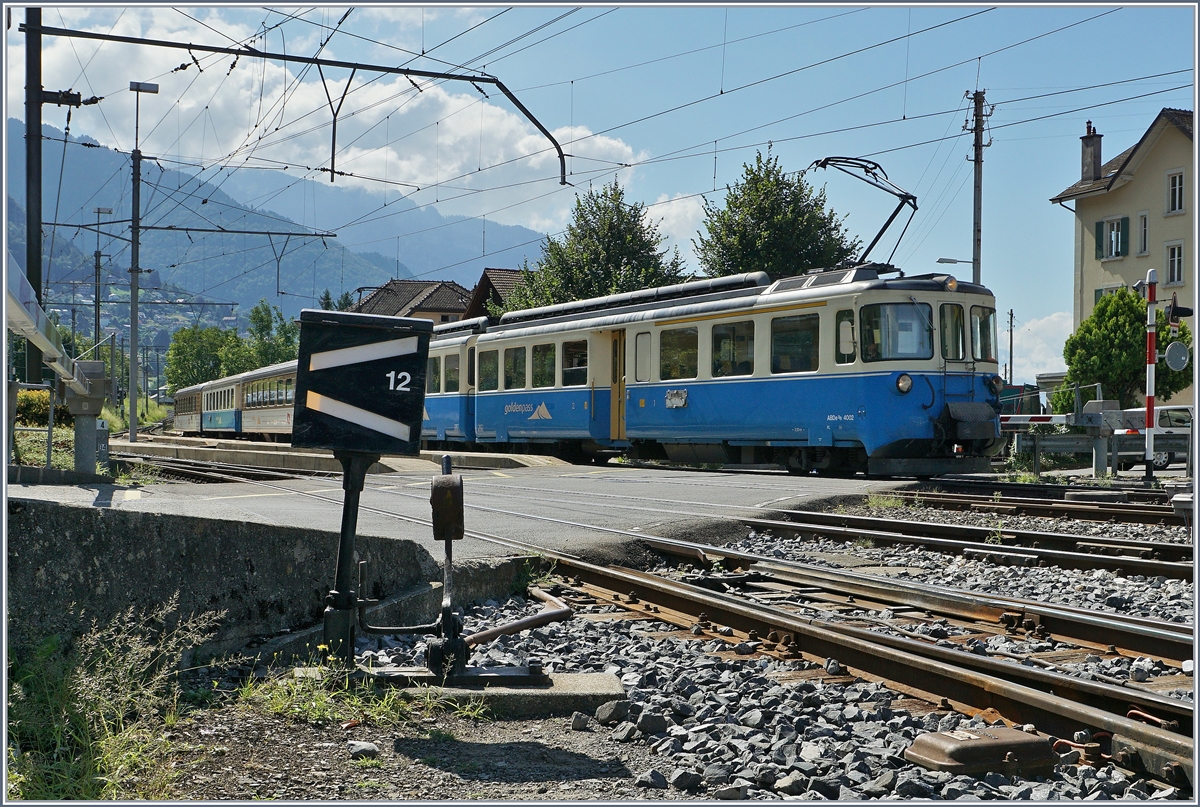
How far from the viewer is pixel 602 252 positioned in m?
40.0

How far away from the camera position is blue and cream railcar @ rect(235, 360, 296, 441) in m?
35.8

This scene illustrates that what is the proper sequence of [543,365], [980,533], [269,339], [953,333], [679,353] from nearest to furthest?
[980,533]
[953,333]
[679,353]
[543,365]
[269,339]

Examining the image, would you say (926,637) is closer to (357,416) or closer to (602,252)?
(357,416)

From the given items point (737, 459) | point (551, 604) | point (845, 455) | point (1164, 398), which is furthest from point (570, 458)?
point (1164, 398)

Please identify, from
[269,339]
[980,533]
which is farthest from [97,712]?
[269,339]

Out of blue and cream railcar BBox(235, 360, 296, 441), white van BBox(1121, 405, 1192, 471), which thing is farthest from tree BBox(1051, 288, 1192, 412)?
blue and cream railcar BBox(235, 360, 296, 441)

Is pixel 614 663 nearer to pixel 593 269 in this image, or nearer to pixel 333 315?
pixel 333 315

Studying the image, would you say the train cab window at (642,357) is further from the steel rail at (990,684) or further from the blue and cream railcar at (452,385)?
the steel rail at (990,684)

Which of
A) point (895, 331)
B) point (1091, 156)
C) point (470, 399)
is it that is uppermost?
point (1091, 156)

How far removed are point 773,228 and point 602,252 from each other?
7.01 meters

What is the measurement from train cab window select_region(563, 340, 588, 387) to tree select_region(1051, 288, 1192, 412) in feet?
65.7

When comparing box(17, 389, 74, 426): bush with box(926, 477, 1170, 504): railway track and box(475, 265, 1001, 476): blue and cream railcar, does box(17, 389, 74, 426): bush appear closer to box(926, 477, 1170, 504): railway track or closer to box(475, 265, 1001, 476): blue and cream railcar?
box(475, 265, 1001, 476): blue and cream railcar

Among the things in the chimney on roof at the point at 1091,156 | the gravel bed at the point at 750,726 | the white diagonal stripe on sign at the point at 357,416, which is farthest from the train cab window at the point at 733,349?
the chimney on roof at the point at 1091,156

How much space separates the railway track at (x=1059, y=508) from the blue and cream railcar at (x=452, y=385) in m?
13.4
